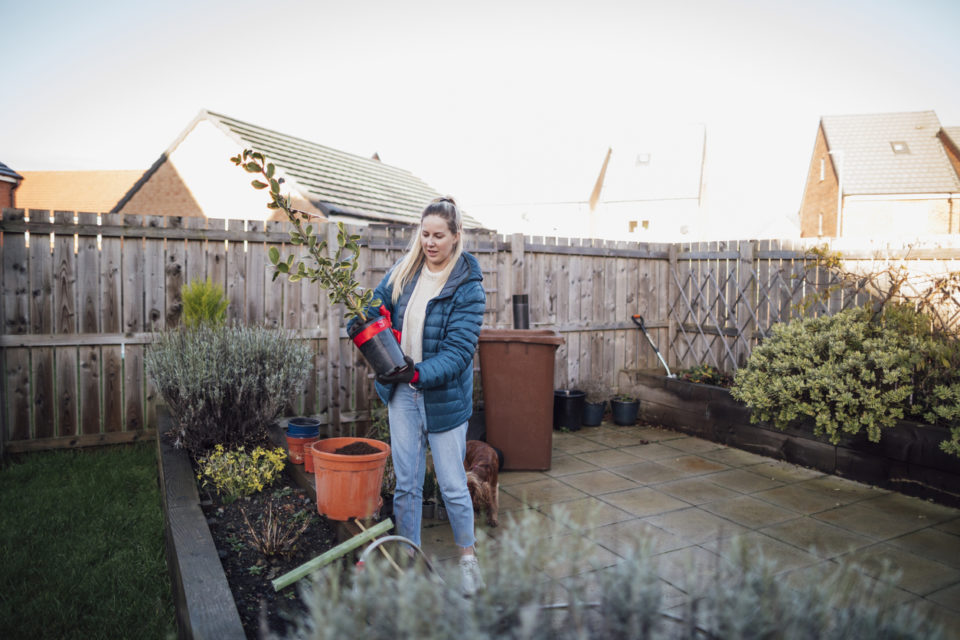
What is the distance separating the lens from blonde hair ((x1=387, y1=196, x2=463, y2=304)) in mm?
2692

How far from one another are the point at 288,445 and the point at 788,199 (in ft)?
190

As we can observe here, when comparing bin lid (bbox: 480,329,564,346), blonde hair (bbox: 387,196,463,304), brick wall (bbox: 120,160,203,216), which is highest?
brick wall (bbox: 120,160,203,216)

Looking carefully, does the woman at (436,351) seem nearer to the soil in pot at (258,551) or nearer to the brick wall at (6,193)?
the soil in pot at (258,551)

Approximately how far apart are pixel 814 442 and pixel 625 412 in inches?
78.8

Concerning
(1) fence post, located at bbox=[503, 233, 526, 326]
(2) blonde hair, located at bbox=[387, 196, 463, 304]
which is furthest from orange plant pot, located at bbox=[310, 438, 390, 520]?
(1) fence post, located at bbox=[503, 233, 526, 326]

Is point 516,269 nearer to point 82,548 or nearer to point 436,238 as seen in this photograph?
point 436,238

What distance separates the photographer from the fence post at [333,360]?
5441 mm

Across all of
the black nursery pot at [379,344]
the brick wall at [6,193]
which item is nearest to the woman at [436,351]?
the black nursery pot at [379,344]

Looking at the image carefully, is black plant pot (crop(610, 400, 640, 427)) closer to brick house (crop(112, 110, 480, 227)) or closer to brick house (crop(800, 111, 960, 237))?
brick house (crop(112, 110, 480, 227))

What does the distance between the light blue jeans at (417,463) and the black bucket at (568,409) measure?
360 cm

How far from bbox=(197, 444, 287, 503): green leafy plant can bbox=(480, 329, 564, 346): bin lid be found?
2.10 meters

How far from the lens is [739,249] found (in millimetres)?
6852

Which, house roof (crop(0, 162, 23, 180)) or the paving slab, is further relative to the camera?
house roof (crop(0, 162, 23, 180))

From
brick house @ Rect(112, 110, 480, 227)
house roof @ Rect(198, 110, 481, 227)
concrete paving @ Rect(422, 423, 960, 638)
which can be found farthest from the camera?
brick house @ Rect(112, 110, 480, 227)
